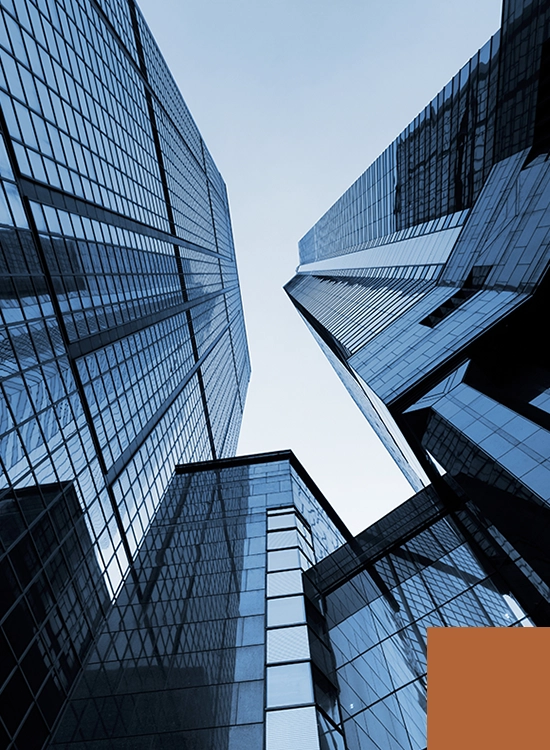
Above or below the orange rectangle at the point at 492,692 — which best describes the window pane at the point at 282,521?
below

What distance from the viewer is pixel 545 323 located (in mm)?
26094

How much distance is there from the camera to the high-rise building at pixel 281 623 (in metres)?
15.6

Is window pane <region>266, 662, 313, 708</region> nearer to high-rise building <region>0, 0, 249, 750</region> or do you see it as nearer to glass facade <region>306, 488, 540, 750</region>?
Result: glass facade <region>306, 488, 540, 750</region>

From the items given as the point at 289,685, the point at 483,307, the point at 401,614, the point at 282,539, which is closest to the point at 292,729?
the point at 289,685

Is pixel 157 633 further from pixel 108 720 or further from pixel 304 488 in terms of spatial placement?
pixel 304 488

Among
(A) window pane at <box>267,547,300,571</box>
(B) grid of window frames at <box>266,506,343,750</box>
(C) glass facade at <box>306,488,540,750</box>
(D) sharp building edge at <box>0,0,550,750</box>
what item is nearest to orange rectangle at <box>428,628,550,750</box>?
(B) grid of window frames at <box>266,506,343,750</box>

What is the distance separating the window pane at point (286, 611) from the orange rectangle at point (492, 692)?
33.8ft

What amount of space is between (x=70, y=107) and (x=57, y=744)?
31940 mm

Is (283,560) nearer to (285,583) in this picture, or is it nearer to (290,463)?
(285,583)

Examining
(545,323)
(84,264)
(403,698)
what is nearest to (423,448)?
(545,323)

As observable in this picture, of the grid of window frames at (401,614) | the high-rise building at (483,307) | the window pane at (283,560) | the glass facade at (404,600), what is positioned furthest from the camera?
the window pane at (283,560)

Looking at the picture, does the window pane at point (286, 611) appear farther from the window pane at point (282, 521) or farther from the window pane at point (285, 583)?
the window pane at point (282, 521)

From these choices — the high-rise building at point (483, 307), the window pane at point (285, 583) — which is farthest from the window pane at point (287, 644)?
the high-rise building at point (483, 307)

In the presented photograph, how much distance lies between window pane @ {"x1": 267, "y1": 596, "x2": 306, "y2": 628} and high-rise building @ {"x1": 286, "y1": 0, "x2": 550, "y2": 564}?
9.04 metres
